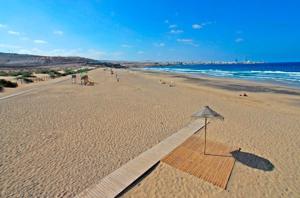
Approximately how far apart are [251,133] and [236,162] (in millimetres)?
3221

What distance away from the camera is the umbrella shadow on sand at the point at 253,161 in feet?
19.9

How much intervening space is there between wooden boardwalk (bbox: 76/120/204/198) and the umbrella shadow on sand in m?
1.98

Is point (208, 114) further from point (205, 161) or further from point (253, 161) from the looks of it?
point (253, 161)

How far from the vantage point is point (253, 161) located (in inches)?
251

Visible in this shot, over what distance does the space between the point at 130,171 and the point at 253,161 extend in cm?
389

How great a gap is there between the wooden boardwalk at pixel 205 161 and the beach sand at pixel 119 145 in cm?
24

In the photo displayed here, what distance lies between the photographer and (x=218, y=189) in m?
4.93

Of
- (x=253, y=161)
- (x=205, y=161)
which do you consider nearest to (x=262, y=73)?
(x=253, y=161)

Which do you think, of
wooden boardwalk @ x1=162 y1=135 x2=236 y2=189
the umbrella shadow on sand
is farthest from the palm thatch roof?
the umbrella shadow on sand

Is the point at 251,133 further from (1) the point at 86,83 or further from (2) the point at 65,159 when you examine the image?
(1) the point at 86,83

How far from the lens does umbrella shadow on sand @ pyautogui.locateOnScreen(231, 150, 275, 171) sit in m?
6.06

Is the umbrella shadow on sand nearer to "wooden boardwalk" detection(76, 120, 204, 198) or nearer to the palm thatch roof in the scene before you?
the palm thatch roof

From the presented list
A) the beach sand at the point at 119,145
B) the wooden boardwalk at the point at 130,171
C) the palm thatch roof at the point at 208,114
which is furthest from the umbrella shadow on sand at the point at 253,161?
the wooden boardwalk at the point at 130,171

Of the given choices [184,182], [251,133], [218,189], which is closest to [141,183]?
[184,182]
